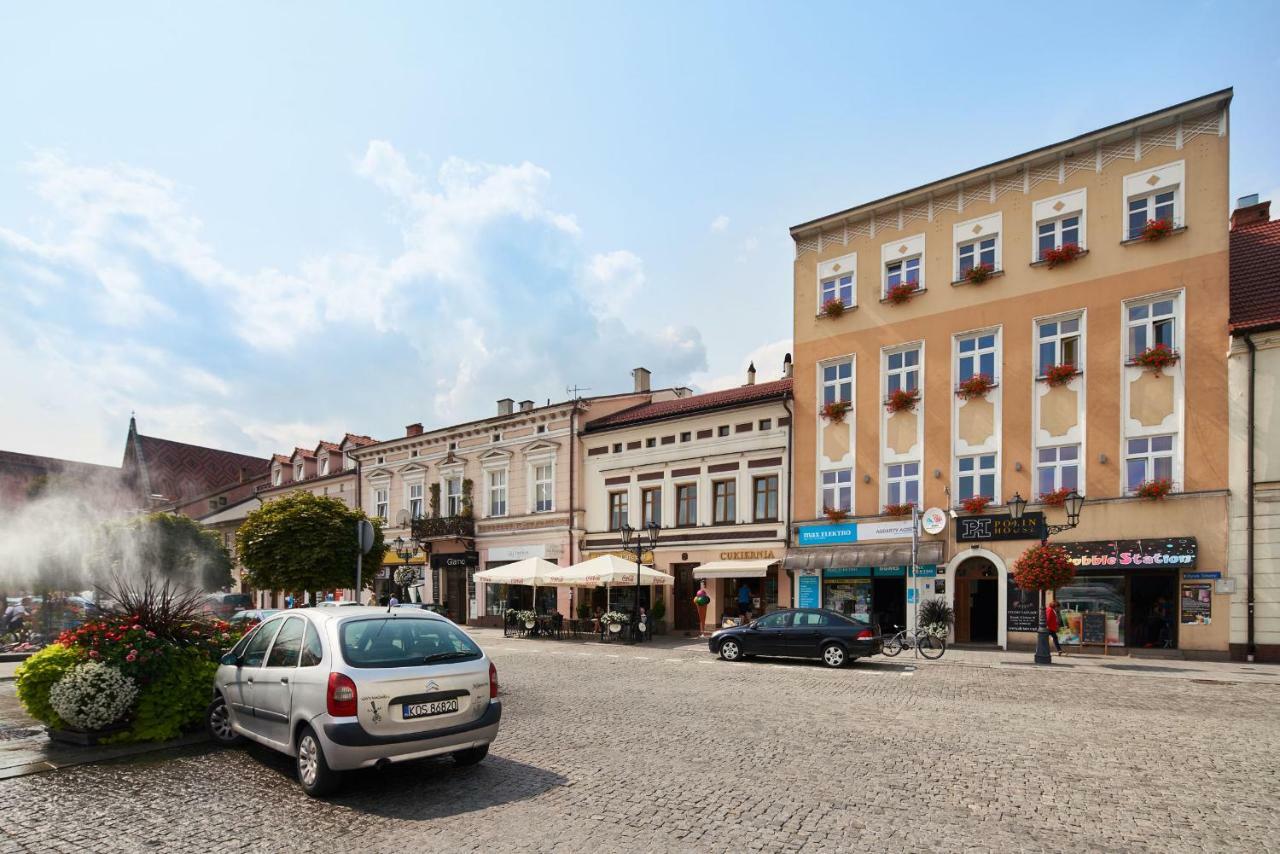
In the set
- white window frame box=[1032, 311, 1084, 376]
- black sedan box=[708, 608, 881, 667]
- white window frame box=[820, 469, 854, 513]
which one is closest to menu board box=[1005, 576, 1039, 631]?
white window frame box=[820, 469, 854, 513]

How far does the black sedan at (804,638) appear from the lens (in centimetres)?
1847

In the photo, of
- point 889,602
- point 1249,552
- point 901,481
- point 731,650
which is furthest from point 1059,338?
point 731,650

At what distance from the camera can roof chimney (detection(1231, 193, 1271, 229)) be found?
24938 millimetres

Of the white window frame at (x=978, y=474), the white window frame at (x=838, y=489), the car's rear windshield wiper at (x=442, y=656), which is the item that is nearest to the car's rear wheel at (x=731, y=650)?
the white window frame at (x=838, y=489)

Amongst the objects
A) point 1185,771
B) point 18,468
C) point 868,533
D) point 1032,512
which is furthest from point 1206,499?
point 18,468

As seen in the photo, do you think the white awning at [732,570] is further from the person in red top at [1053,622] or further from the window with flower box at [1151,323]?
the window with flower box at [1151,323]

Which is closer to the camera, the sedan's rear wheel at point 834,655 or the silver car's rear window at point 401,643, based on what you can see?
the silver car's rear window at point 401,643

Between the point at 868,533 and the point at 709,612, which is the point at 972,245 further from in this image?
the point at 709,612

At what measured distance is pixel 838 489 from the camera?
2658 cm

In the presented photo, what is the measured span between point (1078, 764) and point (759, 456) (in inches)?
802

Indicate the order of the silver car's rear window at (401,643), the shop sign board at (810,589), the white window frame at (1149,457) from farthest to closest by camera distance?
the shop sign board at (810,589) < the white window frame at (1149,457) < the silver car's rear window at (401,643)

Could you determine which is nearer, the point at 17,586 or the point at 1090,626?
the point at 1090,626

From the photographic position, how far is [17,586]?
79.9ft

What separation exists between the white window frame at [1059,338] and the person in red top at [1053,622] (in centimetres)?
675
